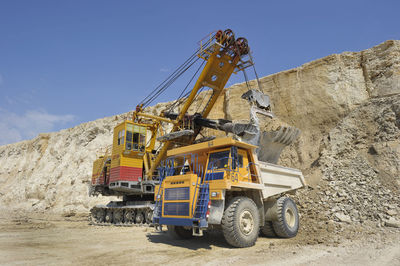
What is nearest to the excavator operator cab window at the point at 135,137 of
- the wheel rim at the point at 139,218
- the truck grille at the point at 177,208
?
the wheel rim at the point at 139,218

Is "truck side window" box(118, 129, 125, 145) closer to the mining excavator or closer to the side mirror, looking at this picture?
the mining excavator

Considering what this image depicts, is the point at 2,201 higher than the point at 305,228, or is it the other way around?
the point at 2,201

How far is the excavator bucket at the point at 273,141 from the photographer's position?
9.80m

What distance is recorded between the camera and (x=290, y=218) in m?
8.65

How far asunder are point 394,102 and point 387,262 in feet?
39.8

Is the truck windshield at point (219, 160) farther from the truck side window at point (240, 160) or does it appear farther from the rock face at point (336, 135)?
the rock face at point (336, 135)

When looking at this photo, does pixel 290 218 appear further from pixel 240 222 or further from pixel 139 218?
pixel 139 218

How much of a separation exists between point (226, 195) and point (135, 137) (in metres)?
7.31

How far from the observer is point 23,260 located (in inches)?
223

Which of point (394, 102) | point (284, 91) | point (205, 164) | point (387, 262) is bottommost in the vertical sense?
point (387, 262)

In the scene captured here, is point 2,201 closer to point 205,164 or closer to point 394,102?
point 205,164

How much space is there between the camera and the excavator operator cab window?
13.2m

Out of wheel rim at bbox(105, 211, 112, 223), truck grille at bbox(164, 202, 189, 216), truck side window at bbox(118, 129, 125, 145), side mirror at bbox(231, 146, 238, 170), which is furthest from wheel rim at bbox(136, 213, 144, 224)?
side mirror at bbox(231, 146, 238, 170)

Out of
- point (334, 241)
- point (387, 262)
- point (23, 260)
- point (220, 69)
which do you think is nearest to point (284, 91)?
point (220, 69)
